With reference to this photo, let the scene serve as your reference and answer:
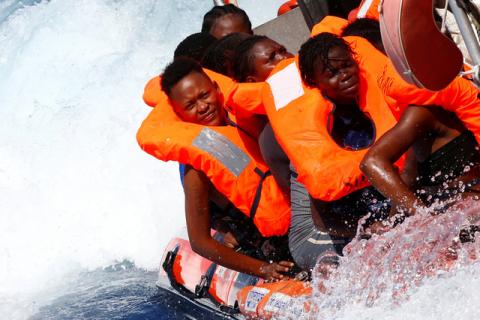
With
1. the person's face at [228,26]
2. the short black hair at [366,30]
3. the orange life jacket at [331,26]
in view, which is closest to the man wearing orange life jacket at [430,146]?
the short black hair at [366,30]

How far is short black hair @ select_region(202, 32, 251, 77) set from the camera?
13.9 feet

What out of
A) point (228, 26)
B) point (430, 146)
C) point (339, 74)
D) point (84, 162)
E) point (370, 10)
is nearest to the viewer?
point (430, 146)

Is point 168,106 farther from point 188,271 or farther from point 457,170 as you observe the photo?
point 457,170

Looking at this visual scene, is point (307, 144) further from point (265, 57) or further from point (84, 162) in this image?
point (84, 162)

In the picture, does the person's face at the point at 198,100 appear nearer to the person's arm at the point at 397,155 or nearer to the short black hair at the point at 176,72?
the short black hair at the point at 176,72

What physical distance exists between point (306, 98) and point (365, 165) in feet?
1.73

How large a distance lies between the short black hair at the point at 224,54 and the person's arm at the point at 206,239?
24.0 inches

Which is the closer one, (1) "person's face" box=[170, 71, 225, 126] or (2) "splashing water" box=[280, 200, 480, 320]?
(2) "splashing water" box=[280, 200, 480, 320]

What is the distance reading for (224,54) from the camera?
14.2 ft

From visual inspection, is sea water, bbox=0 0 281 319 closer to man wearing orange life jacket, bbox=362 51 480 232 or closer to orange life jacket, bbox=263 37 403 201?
orange life jacket, bbox=263 37 403 201

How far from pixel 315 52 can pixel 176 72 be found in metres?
0.82

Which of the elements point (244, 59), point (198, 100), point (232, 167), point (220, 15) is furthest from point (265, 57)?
point (220, 15)

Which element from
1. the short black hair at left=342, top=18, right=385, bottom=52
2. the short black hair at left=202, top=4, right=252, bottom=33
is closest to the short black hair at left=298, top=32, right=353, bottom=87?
the short black hair at left=342, top=18, right=385, bottom=52

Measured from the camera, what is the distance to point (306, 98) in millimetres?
3428
